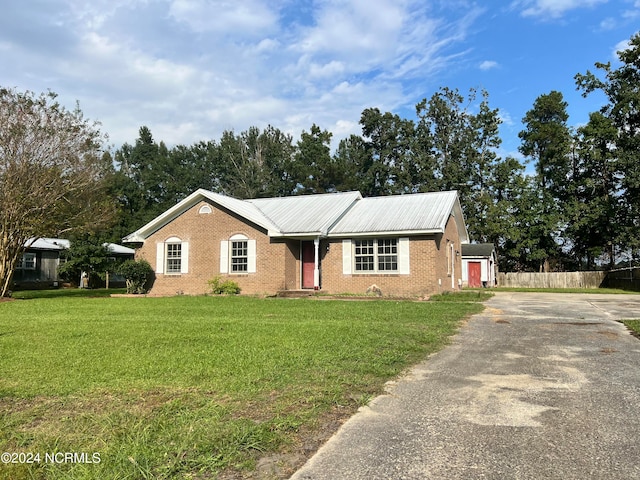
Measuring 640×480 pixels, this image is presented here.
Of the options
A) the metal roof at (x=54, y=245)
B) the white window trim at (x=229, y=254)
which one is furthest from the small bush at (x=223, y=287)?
the metal roof at (x=54, y=245)

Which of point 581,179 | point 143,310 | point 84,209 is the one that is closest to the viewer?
point 143,310

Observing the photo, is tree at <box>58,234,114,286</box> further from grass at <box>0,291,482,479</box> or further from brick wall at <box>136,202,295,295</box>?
grass at <box>0,291,482,479</box>

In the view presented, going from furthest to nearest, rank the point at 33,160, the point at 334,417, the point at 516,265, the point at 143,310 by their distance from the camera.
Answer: the point at 516,265 → the point at 33,160 → the point at 143,310 → the point at 334,417

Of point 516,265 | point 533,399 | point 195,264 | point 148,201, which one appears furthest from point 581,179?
point 148,201

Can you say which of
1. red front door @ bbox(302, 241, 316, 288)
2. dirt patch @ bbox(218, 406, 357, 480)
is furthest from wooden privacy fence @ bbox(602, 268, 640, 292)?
dirt patch @ bbox(218, 406, 357, 480)

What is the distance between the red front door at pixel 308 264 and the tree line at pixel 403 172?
9.27 m

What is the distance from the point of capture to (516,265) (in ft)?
146

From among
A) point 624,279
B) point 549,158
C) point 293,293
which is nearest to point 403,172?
point 549,158

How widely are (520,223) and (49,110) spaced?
36.6 metres

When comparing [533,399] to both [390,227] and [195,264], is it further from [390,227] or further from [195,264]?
[195,264]

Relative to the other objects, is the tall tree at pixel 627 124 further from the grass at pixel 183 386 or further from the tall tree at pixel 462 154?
the grass at pixel 183 386

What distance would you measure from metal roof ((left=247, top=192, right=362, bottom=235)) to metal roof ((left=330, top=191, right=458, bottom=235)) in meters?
0.47

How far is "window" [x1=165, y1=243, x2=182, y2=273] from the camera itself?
2338 cm

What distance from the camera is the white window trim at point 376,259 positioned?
2025 centimetres
